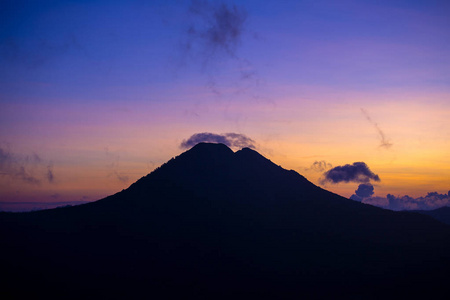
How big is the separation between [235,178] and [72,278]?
141ft

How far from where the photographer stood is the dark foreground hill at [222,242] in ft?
233

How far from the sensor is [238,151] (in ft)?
357

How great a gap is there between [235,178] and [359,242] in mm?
30604

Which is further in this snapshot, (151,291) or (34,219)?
(34,219)

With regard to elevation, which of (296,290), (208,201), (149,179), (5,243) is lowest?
(296,290)

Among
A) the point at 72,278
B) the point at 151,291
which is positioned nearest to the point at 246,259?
the point at 151,291

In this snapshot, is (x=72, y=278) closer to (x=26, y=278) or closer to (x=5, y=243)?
(x=26, y=278)

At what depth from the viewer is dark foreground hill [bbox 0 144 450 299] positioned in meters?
70.9

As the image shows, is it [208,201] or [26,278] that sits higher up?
[208,201]

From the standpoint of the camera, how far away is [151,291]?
68.8m

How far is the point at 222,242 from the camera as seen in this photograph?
8438cm

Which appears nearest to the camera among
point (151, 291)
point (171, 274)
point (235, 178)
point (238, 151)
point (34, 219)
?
point (151, 291)

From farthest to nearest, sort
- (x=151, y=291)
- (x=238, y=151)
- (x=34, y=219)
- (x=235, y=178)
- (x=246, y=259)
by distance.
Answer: (x=238, y=151) → (x=235, y=178) → (x=34, y=219) → (x=246, y=259) → (x=151, y=291)

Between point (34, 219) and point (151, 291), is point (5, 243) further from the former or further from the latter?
point (151, 291)
